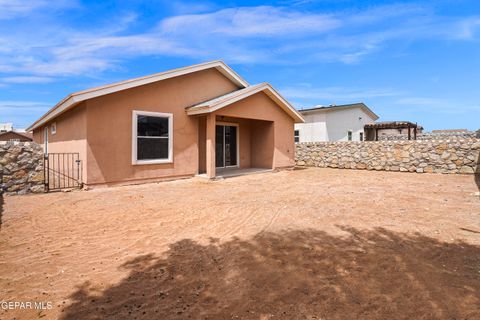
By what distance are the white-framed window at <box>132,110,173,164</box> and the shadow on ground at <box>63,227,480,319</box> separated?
6.55m

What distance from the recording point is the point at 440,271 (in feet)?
11.0

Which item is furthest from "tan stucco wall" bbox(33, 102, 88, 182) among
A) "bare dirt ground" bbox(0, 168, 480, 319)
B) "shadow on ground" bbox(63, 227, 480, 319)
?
"shadow on ground" bbox(63, 227, 480, 319)

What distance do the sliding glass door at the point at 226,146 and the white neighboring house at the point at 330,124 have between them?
10.8m

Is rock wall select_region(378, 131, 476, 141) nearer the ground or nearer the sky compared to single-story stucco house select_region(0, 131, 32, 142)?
nearer the ground

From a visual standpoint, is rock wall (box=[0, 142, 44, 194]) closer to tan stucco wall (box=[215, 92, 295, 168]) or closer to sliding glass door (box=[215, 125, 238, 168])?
tan stucco wall (box=[215, 92, 295, 168])

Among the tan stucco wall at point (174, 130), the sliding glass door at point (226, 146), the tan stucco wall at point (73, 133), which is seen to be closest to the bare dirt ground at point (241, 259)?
the tan stucco wall at point (73, 133)

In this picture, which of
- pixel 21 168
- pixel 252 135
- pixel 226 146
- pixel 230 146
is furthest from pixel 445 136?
pixel 21 168

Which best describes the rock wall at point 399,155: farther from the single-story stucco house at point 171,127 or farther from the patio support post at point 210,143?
the patio support post at point 210,143

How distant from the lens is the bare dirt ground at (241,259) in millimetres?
2684

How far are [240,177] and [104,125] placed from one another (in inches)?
234

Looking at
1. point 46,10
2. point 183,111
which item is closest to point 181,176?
point 183,111

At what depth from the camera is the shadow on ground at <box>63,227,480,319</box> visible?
2.60 metres

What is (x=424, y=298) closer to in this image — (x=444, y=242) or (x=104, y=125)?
(x=444, y=242)

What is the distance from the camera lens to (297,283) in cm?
310
